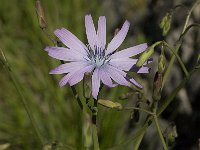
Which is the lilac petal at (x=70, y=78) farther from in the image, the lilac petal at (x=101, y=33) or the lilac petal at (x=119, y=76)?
the lilac petal at (x=101, y=33)

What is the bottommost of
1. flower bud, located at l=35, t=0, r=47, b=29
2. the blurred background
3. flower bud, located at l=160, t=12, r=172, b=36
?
the blurred background

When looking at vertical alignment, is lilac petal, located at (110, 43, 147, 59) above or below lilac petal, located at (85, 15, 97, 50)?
below

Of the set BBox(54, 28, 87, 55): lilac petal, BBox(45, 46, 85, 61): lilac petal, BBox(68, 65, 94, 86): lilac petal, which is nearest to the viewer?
BBox(68, 65, 94, 86): lilac petal

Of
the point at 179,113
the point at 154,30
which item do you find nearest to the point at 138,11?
the point at 154,30

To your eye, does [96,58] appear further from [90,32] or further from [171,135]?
[171,135]

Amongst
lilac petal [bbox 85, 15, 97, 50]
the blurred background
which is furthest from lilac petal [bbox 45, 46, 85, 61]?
the blurred background

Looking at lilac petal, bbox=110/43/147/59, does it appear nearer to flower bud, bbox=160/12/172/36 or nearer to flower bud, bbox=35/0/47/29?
flower bud, bbox=160/12/172/36

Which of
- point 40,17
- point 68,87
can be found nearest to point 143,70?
point 40,17

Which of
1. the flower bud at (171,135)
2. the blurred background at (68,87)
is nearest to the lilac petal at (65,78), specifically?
the flower bud at (171,135)

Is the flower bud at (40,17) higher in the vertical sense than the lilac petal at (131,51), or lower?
higher
